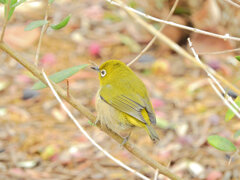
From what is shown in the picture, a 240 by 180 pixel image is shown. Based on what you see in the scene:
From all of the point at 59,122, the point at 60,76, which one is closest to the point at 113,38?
the point at 59,122

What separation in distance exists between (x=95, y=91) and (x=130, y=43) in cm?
142

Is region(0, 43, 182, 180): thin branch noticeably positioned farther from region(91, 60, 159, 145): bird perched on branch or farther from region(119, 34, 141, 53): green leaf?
region(119, 34, 141, 53): green leaf

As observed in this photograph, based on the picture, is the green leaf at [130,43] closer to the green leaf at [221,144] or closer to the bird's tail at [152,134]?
the bird's tail at [152,134]

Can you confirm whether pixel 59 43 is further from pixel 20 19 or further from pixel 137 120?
pixel 137 120

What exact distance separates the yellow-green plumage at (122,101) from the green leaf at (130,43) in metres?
2.72

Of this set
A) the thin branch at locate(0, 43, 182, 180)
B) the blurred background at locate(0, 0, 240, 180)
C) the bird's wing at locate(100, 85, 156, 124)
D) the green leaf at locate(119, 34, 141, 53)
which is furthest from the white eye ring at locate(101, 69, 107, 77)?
the green leaf at locate(119, 34, 141, 53)

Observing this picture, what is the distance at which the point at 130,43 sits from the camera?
20.1ft

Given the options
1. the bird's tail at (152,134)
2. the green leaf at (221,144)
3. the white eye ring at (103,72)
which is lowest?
the bird's tail at (152,134)

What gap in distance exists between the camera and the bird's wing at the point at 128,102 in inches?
115

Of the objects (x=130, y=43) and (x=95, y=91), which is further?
(x=130, y=43)

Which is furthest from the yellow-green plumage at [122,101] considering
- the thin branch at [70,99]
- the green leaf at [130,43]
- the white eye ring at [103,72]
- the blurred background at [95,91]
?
the green leaf at [130,43]

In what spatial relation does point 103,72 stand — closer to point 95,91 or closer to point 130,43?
point 95,91

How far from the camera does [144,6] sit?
6.18 m

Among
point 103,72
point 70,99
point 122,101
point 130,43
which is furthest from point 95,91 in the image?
point 70,99
